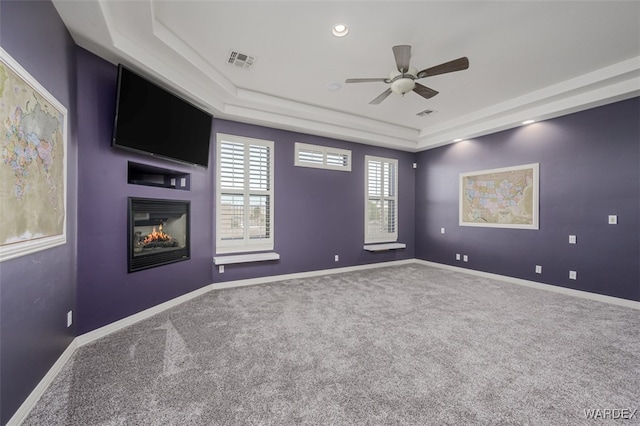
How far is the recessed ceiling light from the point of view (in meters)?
2.58

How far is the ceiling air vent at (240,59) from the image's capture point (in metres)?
3.09

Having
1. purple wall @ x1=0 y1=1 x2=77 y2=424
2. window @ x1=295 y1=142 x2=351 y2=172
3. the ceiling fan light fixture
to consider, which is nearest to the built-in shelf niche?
purple wall @ x1=0 y1=1 x2=77 y2=424

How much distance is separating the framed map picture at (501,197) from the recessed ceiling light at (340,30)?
4.12m

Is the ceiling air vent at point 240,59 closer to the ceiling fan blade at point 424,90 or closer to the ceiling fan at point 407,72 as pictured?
the ceiling fan at point 407,72

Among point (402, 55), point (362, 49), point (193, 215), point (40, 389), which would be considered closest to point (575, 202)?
point (402, 55)

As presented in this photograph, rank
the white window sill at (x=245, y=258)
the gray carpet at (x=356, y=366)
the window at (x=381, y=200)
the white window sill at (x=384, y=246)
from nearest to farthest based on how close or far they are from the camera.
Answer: the gray carpet at (x=356, y=366)
the white window sill at (x=245, y=258)
the white window sill at (x=384, y=246)
the window at (x=381, y=200)

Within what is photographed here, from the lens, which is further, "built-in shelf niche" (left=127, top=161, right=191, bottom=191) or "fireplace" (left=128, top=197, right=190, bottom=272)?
"built-in shelf niche" (left=127, top=161, right=191, bottom=191)

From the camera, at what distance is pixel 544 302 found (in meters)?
3.70

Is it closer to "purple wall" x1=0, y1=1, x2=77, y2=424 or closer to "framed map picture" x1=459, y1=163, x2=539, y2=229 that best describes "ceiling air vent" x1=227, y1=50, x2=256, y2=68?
"purple wall" x1=0, y1=1, x2=77, y2=424

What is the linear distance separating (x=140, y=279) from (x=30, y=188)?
5.59 ft

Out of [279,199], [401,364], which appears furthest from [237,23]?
[401,364]

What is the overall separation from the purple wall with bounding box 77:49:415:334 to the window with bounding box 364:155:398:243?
0.20 metres

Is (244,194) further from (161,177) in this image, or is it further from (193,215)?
(161,177)

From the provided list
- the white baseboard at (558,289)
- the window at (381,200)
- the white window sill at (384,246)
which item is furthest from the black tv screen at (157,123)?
the white baseboard at (558,289)
